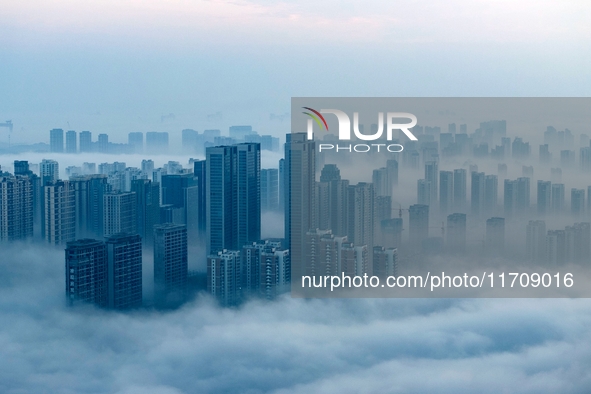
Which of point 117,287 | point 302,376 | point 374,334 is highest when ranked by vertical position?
point 117,287

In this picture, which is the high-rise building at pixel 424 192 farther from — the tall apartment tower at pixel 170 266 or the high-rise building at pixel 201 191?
the tall apartment tower at pixel 170 266

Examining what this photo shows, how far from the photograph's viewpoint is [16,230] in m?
3.98

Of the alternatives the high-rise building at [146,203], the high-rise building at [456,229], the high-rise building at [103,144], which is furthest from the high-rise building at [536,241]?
the high-rise building at [103,144]

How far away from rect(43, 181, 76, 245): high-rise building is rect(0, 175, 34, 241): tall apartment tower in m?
0.11

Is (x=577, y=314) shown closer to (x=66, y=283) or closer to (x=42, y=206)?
(x=66, y=283)

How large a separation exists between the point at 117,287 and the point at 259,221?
3.15 feet

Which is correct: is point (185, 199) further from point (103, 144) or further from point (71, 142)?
point (71, 142)

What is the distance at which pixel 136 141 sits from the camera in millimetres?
4051

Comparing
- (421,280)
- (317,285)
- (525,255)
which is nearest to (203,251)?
(317,285)

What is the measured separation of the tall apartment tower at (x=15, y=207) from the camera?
397cm

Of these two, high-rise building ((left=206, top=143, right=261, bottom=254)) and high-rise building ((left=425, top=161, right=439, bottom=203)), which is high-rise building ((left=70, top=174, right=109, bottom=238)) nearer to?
high-rise building ((left=206, top=143, right=261, bottom=254))

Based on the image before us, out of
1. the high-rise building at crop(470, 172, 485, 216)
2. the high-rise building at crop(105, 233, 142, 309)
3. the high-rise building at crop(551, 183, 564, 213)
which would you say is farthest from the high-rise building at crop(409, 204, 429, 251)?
the high-rise building at crop(105, 233, 142, 309)

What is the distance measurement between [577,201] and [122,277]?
2805 mm

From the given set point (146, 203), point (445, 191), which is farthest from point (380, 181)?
point (146, 203)
